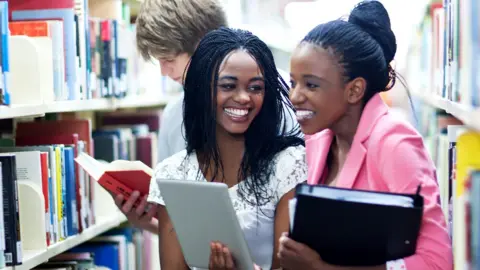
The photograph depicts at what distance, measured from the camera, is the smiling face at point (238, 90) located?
203 centimetres

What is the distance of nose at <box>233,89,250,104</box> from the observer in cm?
201

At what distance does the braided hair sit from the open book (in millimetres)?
239

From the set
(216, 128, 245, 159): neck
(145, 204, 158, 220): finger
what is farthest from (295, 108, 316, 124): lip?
(145, 204, 158, 220): finger

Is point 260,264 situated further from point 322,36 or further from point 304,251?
point 322,36

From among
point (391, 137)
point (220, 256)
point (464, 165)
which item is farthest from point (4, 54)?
point (464, 165)

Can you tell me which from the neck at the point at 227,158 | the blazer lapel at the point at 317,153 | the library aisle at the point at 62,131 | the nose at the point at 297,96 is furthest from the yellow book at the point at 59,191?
the nose at the point at 297,96

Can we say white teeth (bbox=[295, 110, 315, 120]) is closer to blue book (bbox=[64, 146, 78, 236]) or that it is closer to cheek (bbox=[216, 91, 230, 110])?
cheek (bbox=[216, 91, 230, 110])

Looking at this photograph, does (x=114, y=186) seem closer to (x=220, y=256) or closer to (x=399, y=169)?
(x=220, y=256)

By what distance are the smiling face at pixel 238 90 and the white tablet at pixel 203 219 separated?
10.5 inches

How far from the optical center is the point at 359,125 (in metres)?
1.81

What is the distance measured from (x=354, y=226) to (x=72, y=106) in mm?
1372

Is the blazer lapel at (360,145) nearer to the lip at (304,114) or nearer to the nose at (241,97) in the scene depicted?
the lip at (304,114)

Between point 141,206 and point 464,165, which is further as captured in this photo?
point 141,206

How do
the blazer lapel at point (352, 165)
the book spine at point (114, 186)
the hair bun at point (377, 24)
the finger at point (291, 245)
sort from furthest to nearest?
the book spine at point (114, 186) → the hair bun at point (377, 24) → the blazer lapel at point (352, 165) → the finger at point (291, 245)
